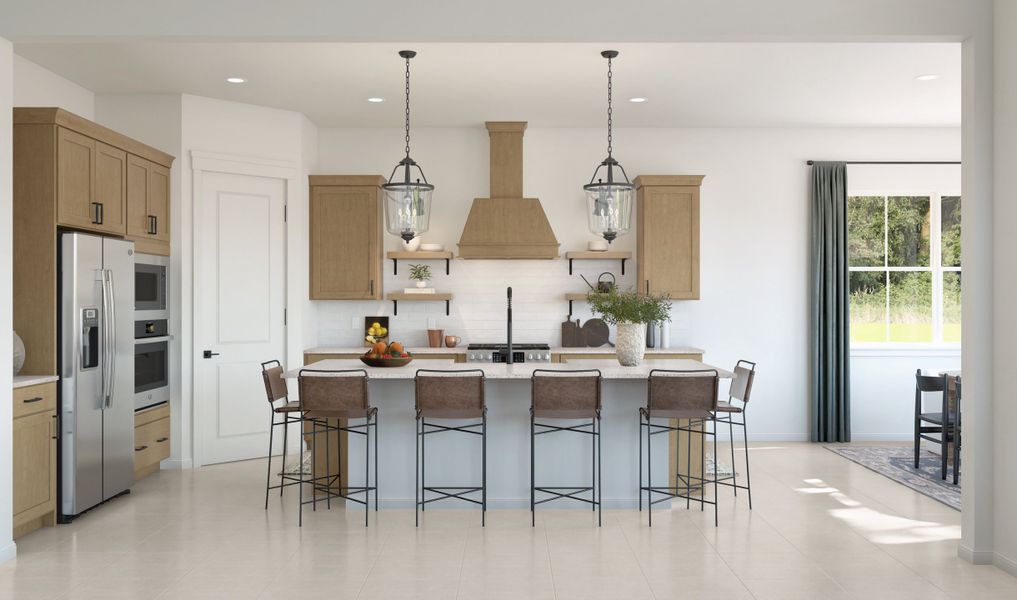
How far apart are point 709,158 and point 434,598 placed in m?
5.70

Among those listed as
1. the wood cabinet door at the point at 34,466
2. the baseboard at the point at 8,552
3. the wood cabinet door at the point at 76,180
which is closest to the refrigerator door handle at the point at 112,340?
the wood cabinet door at the point at 76,180

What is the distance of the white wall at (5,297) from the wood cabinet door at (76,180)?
29.9 inches

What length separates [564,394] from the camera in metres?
5.03

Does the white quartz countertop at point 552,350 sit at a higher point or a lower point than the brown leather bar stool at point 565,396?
higher

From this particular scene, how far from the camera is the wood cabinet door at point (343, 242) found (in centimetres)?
781

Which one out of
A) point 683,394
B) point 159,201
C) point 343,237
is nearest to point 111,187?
point 159,201

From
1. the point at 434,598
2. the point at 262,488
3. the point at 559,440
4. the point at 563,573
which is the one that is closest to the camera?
the point at 434,598

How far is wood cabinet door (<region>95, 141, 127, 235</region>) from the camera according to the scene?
565 centimetres

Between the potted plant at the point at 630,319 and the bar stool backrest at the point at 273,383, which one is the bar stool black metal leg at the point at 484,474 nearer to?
the potted plant at the point at 630,319

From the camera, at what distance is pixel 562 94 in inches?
272

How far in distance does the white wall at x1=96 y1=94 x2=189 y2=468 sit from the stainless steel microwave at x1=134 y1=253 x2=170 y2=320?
160 millimetres

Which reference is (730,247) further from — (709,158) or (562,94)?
(562,94)

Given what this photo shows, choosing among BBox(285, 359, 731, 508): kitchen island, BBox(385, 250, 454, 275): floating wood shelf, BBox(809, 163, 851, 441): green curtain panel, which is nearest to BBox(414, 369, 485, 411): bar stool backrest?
BBox(285, 359, 731, 508): kitchen island

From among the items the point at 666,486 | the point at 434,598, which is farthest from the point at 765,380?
the point at 434,598
